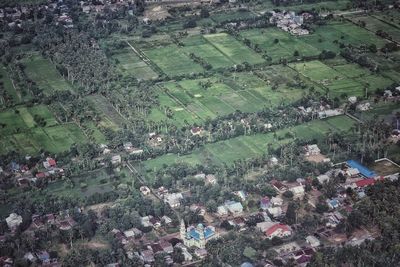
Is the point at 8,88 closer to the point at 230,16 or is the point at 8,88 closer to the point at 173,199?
the point at 173,199

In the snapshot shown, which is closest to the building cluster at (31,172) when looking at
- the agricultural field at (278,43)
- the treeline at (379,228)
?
A: the treeline at (379,228)

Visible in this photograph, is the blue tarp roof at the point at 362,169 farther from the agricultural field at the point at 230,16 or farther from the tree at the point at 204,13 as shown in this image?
the tree at the point at 204,13

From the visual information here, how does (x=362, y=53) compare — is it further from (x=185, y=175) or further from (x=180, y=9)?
(x=185, y=175)

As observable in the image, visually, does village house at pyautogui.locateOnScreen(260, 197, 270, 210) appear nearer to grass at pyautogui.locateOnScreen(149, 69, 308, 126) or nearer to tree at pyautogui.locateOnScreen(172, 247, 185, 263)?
tree at pyautogui.locateOnScreen(172, 247, 185, 263)

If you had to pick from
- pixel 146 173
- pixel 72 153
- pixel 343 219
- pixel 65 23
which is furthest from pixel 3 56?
pixel 343 219

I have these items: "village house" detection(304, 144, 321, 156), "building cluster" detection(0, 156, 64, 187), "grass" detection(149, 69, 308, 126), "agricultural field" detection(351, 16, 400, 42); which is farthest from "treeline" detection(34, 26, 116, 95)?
"agricultural field" detection(351, 16, 400, 42)

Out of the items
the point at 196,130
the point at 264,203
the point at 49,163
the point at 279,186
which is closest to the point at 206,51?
the point at 196,130

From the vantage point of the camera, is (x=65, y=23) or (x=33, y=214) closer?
(x=33, y=214)
